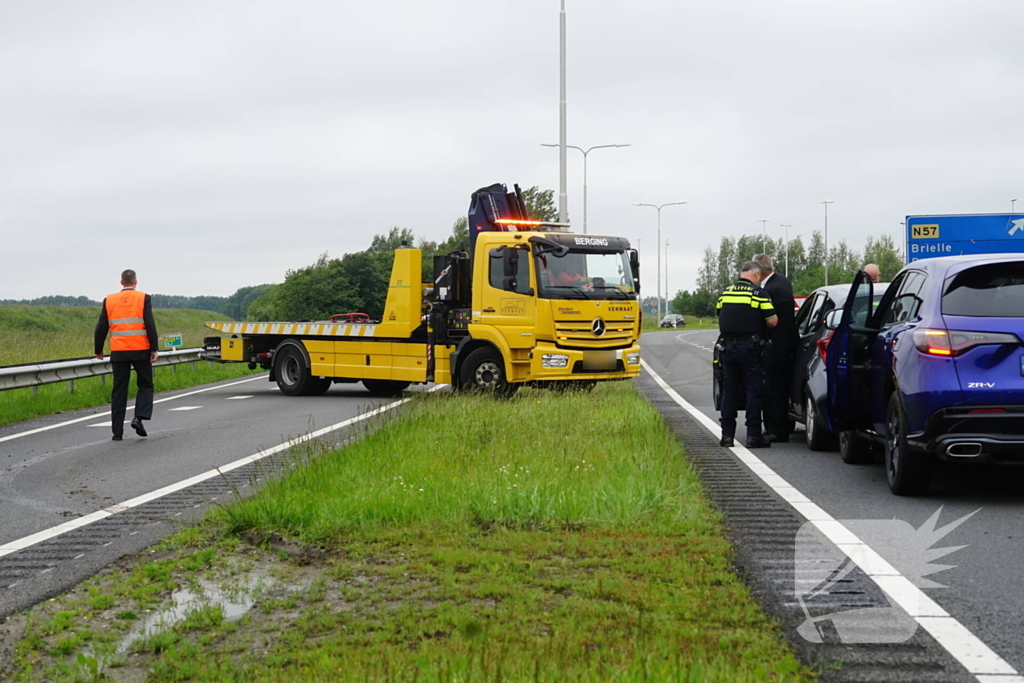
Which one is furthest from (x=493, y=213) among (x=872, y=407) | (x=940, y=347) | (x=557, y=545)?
(x=557, y=545)

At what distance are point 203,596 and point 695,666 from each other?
245 cm

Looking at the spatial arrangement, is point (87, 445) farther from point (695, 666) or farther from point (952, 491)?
point (695, 666)

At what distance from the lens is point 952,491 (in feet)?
27.9

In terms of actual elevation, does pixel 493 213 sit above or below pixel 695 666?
above

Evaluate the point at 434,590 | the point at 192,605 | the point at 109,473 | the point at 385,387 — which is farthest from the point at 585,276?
the point at 192,605

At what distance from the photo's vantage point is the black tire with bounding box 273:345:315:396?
69.7ft

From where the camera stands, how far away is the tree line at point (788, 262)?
117 m

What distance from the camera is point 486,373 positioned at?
18.0 m

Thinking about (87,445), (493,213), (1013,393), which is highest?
(493,213)

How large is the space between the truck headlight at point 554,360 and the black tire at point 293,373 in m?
5.59

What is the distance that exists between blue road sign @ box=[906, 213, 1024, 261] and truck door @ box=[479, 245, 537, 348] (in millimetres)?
15012

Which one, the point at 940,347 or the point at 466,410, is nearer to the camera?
the point at 940,347

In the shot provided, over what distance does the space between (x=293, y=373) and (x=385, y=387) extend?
1.88 metres

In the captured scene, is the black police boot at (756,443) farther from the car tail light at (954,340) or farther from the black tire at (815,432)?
the car tail light at (954,340)
